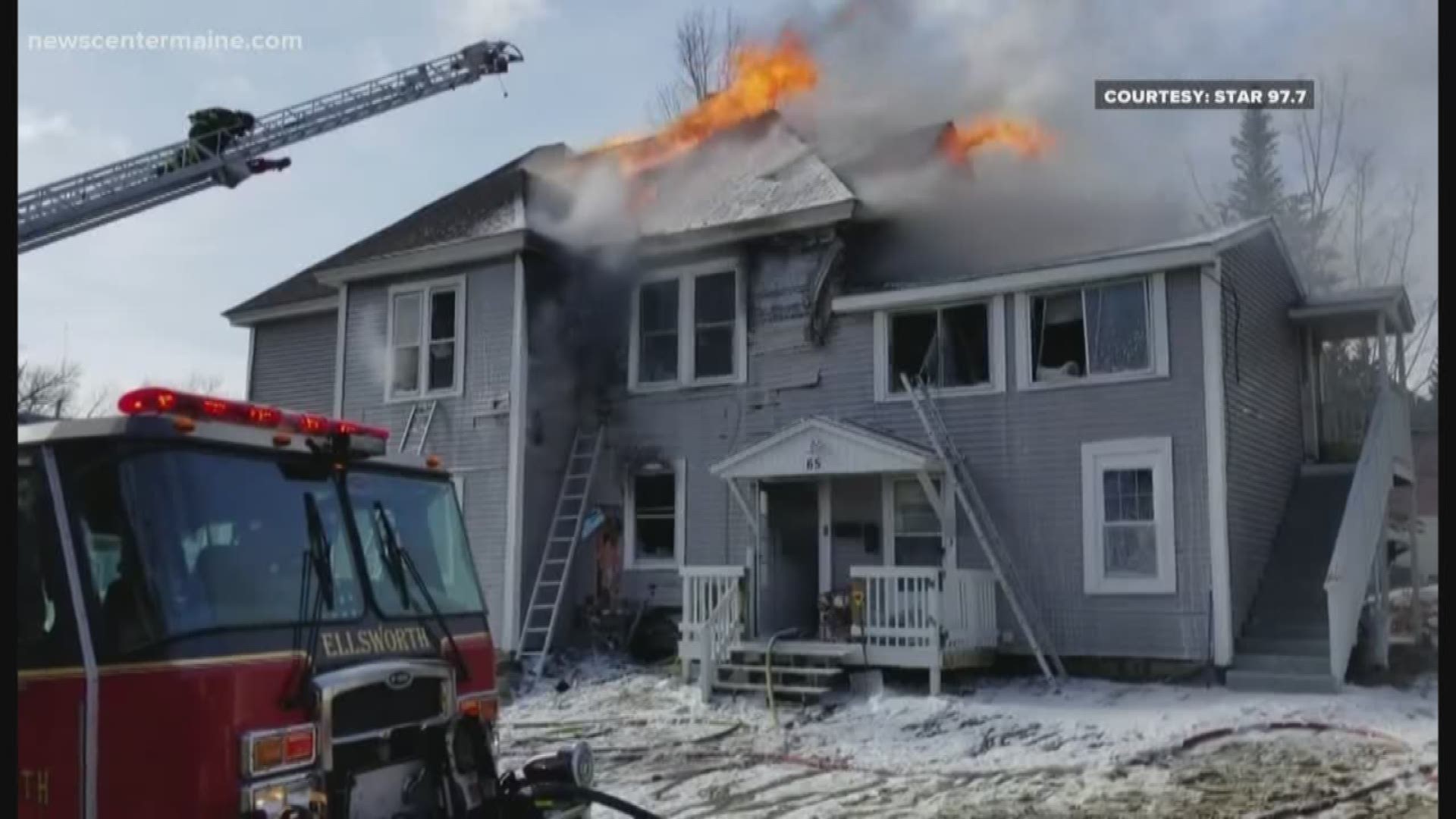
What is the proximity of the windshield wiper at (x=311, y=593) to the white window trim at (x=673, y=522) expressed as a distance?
10.6 meters

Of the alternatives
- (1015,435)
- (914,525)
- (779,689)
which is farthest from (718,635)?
(1015,435)

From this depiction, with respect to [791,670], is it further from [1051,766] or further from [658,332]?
[658,332]

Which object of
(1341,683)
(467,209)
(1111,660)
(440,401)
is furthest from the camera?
(467,209)

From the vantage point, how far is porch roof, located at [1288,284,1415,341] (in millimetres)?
14211

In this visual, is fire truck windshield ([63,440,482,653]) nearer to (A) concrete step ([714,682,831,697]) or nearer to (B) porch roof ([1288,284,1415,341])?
(A) concrete step ([714,682,831,697])

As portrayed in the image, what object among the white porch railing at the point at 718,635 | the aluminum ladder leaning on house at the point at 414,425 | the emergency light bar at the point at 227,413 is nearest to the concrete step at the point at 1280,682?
the white porch railing at the point at 718,635

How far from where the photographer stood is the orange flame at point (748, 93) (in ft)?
57.0

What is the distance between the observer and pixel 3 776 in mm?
3793

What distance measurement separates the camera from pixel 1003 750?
10.1 metres

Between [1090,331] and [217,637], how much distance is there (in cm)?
1068

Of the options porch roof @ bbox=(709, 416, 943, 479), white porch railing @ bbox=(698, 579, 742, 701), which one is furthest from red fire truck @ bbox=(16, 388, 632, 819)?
porch roof @ bbox=(709, 416, 943, 479)

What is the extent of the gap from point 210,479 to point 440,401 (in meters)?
12.4

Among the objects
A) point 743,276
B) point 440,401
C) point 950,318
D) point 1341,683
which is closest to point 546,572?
point 440,401

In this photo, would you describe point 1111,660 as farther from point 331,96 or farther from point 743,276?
point 331,96
